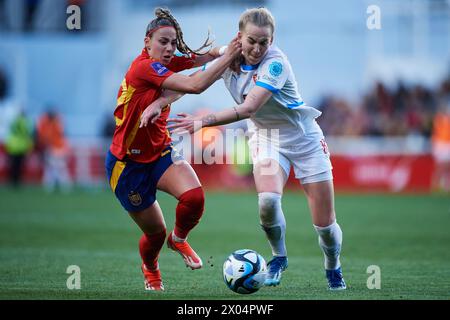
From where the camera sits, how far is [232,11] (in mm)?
27734

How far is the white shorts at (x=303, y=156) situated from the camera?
7.82m

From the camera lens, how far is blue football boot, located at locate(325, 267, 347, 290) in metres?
7.81

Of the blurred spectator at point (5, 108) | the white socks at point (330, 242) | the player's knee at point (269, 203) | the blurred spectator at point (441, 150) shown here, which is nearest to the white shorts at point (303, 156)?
the player's knee at point (269, 203)

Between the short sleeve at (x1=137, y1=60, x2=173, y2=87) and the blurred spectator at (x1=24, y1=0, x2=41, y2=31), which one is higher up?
the blurred spectator at (x1=24, y1=0, x2=41, y2=31)

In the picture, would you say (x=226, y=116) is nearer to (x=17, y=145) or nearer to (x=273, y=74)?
(x=273, y=74)

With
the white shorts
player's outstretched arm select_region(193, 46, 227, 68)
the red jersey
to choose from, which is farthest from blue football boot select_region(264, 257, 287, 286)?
player's outstretched arm select_region(193, 46, 227, 68)

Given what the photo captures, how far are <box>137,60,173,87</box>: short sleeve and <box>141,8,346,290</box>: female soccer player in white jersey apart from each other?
196 mm

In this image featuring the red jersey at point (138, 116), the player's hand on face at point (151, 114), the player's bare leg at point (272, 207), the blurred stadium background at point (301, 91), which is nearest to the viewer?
the player's hand on face at point (151, 114)

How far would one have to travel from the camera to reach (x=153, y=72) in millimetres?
7449

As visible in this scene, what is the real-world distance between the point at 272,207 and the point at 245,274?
2.11 ft

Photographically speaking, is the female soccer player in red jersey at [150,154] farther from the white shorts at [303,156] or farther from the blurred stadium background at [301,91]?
the blurred stadium background at [301,91]

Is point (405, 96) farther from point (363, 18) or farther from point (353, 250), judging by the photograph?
point (353, 250)

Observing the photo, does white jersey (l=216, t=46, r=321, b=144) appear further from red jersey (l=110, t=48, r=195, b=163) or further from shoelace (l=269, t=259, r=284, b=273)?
shoelace (l=269, t=259, r=284, b=273)

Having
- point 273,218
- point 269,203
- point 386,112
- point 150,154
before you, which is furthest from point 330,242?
point 386,112
